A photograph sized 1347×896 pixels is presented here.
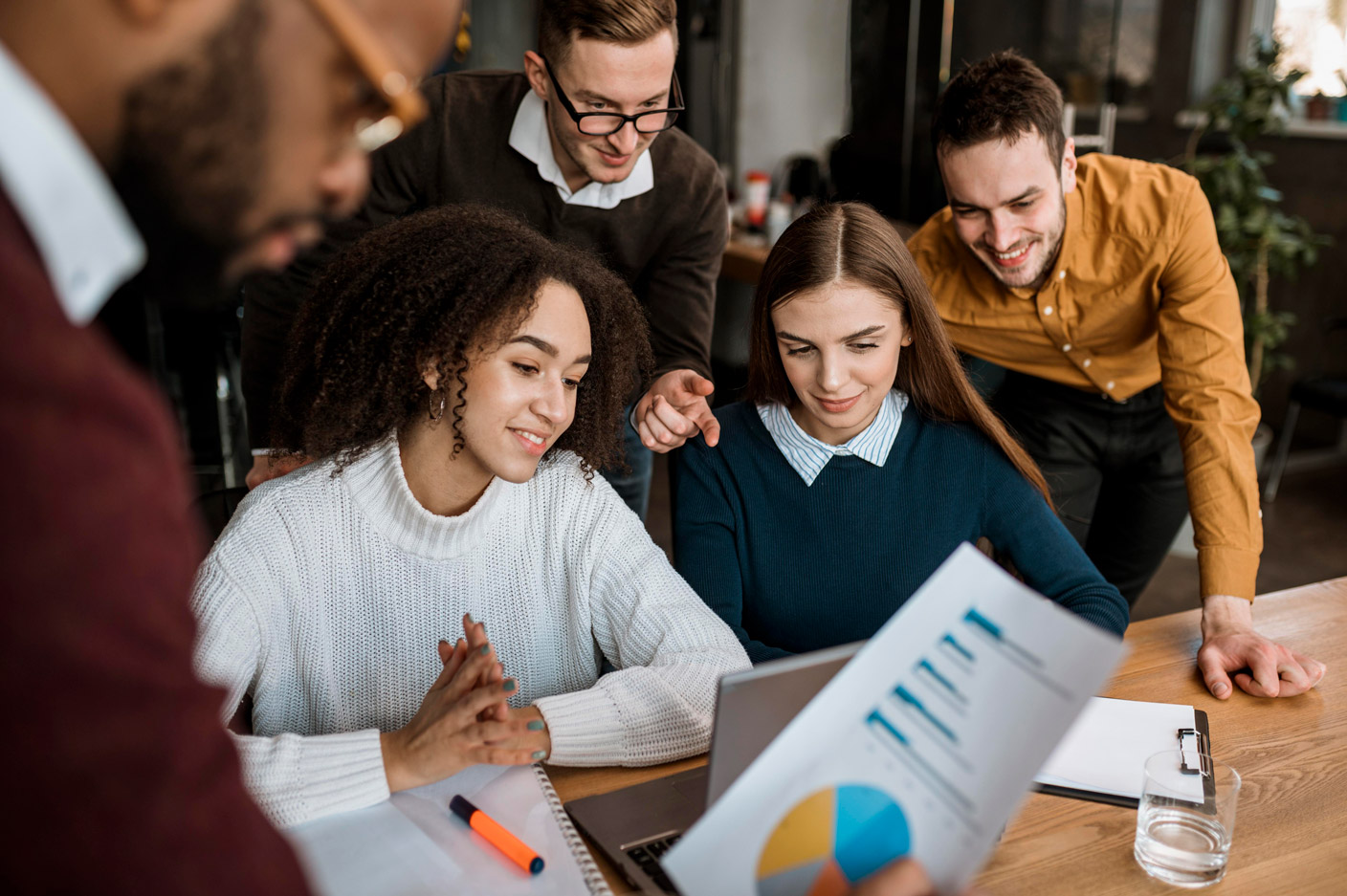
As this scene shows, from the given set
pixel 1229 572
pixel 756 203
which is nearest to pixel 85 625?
pixel 1229 572

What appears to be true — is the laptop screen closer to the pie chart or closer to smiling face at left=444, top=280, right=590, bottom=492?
the pie chart

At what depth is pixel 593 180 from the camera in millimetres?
1905

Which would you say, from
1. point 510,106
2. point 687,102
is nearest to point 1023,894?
point 510,106

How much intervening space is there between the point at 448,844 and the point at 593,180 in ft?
4.08

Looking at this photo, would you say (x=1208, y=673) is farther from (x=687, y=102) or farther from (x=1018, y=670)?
(x=687, y=102)

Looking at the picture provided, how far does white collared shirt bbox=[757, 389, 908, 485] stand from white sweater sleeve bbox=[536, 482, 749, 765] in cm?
30

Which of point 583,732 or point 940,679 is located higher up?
point 940,679

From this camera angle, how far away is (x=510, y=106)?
6.47 ft

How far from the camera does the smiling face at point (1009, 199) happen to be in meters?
1.72

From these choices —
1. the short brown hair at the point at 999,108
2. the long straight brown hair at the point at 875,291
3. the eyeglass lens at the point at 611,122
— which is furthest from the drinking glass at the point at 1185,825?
the eyeglass lens at the point at 611,122

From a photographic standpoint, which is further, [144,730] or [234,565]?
[234,565]

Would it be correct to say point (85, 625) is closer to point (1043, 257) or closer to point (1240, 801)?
point (1240, 801)

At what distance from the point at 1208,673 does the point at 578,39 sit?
4.17 ft

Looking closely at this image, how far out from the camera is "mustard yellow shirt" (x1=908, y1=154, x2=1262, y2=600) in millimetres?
1682
